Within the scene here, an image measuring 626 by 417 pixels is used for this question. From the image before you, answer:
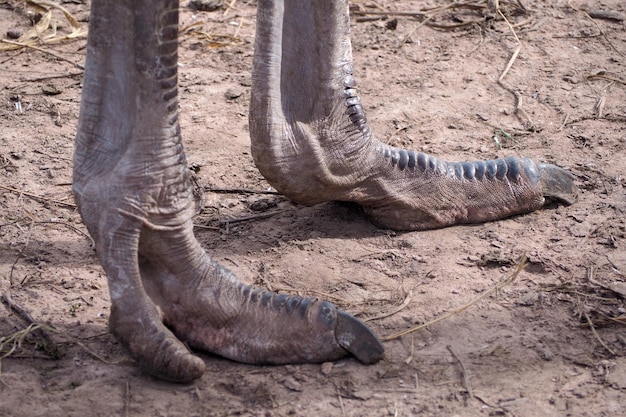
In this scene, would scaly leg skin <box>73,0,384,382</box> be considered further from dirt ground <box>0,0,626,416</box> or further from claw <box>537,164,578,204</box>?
claw <box>537,164,578,204</box>

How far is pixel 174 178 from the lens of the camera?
2.38 meters

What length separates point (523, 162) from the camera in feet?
11.1

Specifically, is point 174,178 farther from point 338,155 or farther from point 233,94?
point 233,94

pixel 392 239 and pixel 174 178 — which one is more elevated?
pixel 174 178

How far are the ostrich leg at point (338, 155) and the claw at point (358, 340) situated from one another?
0.68 meters

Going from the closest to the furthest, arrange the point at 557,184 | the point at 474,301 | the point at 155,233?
1. the point at 155,233
2. the point at 474,301
3. the point at 557,184

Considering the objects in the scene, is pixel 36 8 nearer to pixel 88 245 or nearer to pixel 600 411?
pixel 88 245

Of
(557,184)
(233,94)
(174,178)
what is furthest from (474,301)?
(233,94)

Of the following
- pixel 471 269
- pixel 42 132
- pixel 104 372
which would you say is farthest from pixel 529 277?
pixel 42 132

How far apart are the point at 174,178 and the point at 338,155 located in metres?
0.86

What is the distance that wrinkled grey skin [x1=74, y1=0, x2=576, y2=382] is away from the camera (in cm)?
229

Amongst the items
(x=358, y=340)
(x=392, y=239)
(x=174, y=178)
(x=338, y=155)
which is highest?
(x=174, y=178)

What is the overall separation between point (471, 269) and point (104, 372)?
1.25 m

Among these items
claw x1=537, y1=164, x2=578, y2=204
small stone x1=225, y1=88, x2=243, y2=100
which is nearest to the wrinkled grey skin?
claw x1=537, y1=164, x2=578, y2=204
